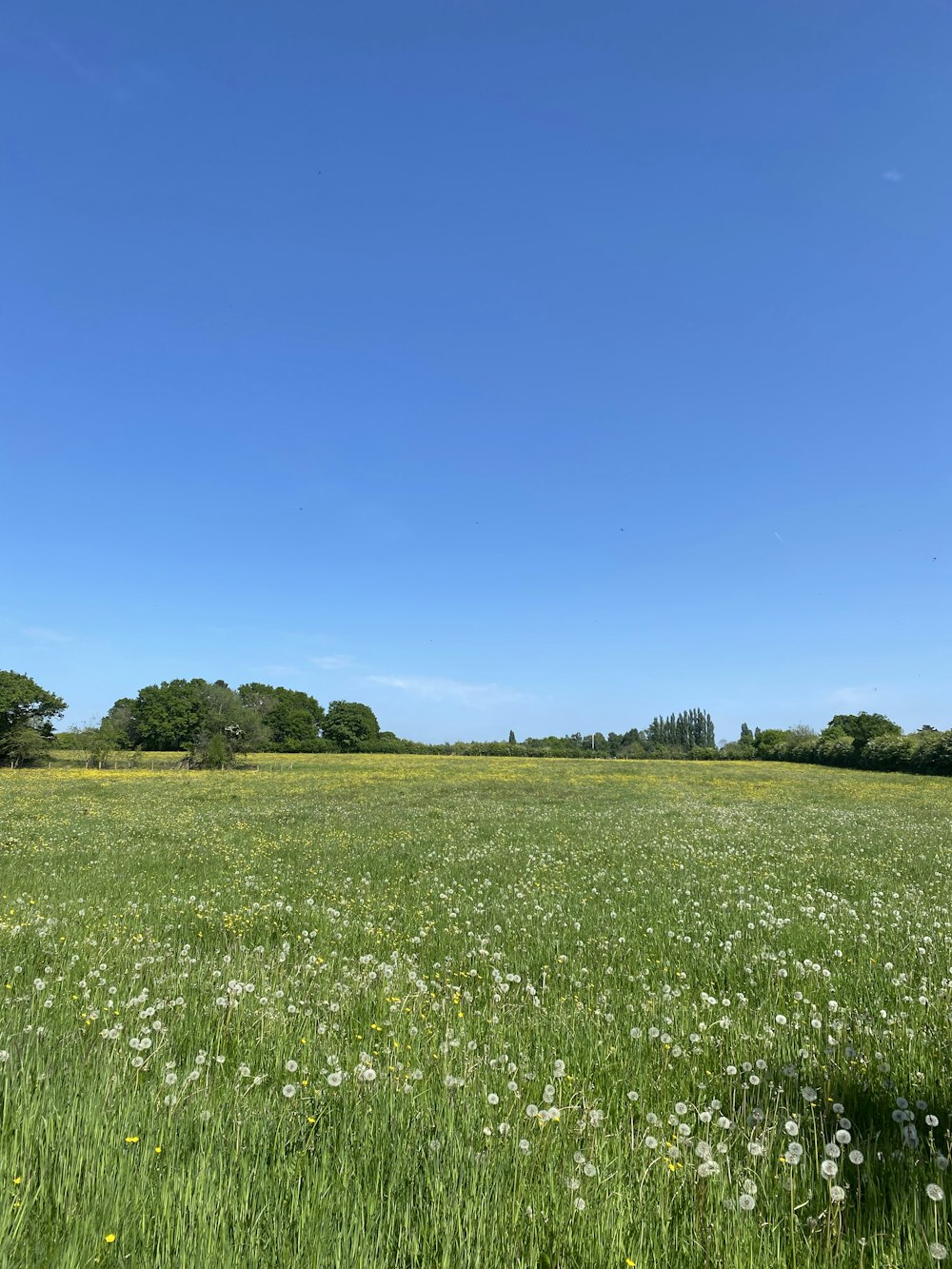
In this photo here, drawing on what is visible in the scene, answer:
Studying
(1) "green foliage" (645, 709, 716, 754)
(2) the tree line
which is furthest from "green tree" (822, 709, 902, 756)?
(1) "green foliage" (645, 709, 716, 754)

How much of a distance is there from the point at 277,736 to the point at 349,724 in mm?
14120

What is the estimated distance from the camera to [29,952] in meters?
6.48

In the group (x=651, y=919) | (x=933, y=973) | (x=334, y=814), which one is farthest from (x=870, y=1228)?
(x=334, y=814)

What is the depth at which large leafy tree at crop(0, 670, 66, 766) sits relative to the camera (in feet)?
214

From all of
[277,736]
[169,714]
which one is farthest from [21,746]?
[277,736]

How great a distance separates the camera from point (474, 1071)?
159 inches

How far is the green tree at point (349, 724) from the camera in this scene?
124 meters

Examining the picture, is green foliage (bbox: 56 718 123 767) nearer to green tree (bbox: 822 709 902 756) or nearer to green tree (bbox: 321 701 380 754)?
green tree (bbox: 321 701 380 754)

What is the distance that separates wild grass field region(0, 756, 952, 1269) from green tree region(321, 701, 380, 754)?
378 feet

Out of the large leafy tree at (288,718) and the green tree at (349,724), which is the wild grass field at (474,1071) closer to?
the large leafy tree at (288,718)

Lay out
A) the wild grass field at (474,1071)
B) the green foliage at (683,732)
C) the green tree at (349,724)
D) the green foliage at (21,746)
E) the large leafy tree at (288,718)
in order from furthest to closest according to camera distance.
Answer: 1. the green foliage at (683,732)
2. the green tree at (349,724)
3. the large leafy tree at (288,718)
4. the green foliage at (21,746)
5. the wild grass field at (474,1071)

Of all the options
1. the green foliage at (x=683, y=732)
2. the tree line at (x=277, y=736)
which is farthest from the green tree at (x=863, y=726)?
the green foliage at (x=683, y=732)

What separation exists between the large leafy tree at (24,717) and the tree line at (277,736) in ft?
0.33

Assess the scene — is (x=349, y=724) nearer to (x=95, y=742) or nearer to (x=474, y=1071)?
(x=95, y=742)
